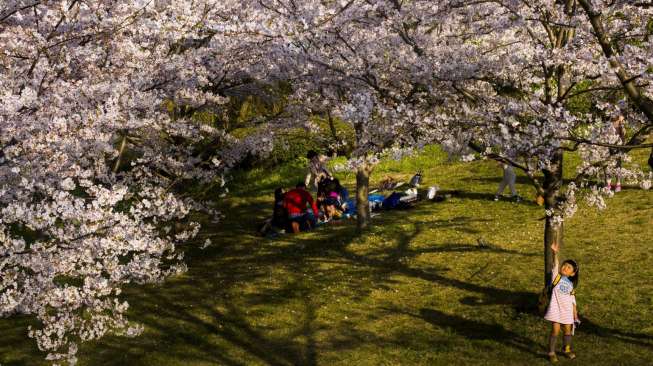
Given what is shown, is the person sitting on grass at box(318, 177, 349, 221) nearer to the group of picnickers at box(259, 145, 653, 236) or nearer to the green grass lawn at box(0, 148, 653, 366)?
the group of picnickers at box(259, 145, 653, 236)

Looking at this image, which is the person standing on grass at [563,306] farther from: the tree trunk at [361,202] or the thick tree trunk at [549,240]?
the tree trunk at [361,202]

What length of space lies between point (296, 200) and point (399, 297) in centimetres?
628

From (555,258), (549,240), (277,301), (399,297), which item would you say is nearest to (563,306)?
(555,258)

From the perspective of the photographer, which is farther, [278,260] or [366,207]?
[366,207]

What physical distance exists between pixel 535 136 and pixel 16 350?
9144 millimetres

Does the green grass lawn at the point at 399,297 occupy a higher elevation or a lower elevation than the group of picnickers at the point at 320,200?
lower

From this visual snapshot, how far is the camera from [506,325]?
38.3 feet

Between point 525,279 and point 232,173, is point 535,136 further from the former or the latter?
point 232,173

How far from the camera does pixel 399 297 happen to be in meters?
13.4

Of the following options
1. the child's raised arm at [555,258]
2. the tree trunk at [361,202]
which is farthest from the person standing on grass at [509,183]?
the child's raised arm at [555,258]

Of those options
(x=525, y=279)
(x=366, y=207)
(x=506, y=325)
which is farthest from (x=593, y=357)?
(x=366, y=207)

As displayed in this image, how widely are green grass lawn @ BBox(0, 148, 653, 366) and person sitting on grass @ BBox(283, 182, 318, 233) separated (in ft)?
1.86

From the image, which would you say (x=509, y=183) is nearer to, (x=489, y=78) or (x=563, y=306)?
(x=489, y=78)

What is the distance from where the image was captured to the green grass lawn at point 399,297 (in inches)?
437
